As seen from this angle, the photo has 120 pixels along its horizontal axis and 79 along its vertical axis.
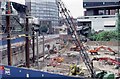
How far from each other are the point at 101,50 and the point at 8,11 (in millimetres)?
8864

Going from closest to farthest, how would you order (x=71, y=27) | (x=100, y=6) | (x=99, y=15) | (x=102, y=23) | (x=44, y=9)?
1. (x=71, y=27)
2. (x=102, y=23)
3. (x=100, y=6)
4. (x=99, y=15)
5. (x=44, y=9)

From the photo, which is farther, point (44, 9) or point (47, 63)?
point (44, 9)

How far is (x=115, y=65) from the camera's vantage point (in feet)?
33.3

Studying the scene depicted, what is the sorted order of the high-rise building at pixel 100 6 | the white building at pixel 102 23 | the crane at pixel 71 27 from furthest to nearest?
the high-rise building at pixel 100 6 → the white building at pixel 102 23 → the crane at pixel 71 27

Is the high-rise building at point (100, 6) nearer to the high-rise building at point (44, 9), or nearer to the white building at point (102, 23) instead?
the white building at point (102, 23)

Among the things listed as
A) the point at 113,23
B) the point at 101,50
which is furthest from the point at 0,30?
the point at 113,23

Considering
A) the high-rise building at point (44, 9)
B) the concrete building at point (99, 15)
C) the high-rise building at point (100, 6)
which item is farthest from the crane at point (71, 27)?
the high-rise building at point (44, 9)

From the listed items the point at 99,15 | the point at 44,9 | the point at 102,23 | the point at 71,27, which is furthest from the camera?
the point at 44,9

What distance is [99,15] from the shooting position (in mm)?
31797

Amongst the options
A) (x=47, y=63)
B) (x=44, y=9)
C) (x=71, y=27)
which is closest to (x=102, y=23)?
(x=44, y=9)

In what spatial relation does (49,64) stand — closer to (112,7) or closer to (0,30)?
(0,30)

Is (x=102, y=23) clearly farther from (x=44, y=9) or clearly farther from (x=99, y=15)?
(x=44, y=9)

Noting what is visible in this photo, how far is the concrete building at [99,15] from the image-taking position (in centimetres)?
2862

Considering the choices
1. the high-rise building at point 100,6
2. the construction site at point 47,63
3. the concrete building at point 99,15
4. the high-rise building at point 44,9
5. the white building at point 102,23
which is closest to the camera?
the construction site at point 47,63
